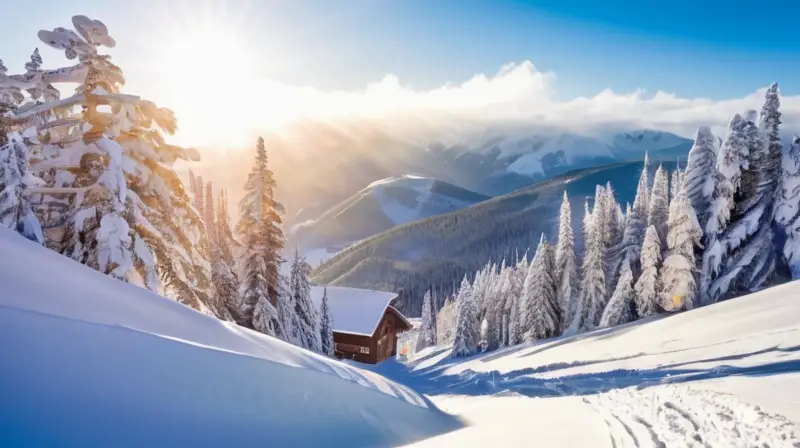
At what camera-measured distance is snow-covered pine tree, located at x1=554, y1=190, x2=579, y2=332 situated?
3988cm

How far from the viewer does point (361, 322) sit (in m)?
44.1

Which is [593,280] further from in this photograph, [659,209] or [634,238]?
[659,209]

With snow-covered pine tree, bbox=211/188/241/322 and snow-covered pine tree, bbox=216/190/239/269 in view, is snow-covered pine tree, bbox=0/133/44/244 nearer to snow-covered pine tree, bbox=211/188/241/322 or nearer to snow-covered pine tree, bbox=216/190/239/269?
snow-covered pine tree, bbox=211/188/241/322

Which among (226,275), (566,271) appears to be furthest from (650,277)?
(226,275)

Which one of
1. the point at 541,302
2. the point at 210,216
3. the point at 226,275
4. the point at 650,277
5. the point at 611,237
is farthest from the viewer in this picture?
the point at 541,302

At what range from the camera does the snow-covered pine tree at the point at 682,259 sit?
29766mm

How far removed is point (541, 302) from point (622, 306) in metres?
7.79

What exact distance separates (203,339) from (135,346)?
1.59m

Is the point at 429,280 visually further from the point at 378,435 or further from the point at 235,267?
the point at 378,435

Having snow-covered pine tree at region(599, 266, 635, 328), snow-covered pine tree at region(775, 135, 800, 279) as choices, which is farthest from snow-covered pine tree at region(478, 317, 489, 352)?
snow-covered pine tree at region(775, 135, 800, 279)

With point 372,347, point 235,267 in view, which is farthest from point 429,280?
point 235,267

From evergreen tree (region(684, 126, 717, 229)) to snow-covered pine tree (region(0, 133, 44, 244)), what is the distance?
35.5 meters

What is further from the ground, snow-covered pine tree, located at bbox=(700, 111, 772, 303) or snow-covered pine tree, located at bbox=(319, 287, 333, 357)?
snow-covered pine tree, located at bbox=(700, 111, 772, 303)

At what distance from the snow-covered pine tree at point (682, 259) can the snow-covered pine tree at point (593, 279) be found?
6.54 meters
